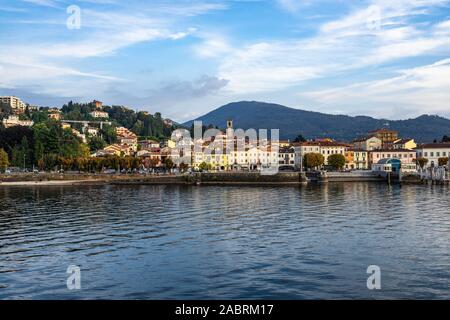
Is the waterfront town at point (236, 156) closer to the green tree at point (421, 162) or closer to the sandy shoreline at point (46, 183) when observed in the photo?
the green tree at point (421, 162)

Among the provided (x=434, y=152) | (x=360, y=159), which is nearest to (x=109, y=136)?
(x=360, y=159)

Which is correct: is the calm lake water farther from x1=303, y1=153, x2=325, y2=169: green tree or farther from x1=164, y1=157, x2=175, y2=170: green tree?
x1=164, y1=157, x2=175, y2=170: green tree

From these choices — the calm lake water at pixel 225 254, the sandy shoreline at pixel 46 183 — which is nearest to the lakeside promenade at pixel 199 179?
the sandy shoreline at pixel 46 183

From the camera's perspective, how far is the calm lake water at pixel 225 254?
1542 centimetres

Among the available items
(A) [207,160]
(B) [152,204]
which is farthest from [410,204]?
(A) [207,160]

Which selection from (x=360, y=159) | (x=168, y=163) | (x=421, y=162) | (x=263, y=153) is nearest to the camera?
(x=421, y=162)

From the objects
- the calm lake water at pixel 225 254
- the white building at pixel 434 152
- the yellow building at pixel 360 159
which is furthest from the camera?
the yellow building at pixel 360 159

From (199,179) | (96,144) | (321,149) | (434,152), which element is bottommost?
(199,179)

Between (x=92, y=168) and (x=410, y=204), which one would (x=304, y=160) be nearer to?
(x=92, y=168)

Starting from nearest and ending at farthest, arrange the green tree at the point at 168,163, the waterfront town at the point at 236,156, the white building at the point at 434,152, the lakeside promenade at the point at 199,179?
the lakeside promenade at the point at 199,179 < the waterfront town at the point at 236,156 < the white building at the point at 434,152 < the green tree at the point at 168,163

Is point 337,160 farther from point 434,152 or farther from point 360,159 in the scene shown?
point 434,152

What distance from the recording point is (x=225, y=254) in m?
20.6

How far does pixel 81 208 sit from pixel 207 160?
263ft

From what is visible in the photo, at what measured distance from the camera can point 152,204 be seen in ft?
142
